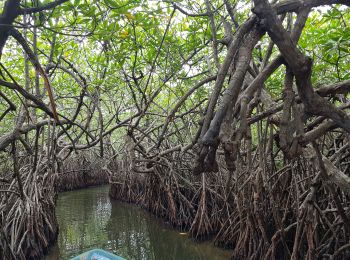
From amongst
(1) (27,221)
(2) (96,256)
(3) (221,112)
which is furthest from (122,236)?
(3) (221,112)

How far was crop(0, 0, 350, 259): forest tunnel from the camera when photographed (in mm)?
1485

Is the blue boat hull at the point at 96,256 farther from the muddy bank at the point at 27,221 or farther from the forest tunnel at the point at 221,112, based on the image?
the muddy bank at the point at 27,221

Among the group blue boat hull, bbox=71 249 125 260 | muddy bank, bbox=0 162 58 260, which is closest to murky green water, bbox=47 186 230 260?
muddy bank, bbox=0 162 58 260

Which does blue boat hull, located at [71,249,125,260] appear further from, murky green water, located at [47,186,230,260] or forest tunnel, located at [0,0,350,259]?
murky green water, located at [47,186,230,260]

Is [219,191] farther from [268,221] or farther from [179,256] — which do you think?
[268,221]

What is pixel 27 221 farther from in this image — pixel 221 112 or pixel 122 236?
pixel 221 112

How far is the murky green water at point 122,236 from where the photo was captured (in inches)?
209

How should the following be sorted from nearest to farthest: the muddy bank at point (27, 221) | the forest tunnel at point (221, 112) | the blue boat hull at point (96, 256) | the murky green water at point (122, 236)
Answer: the forest tunnel at point (221, 112) < the blue boat hull at point (96, 256) < the muddy bank at point (27, 221) < the murky green water at point (122, 236)

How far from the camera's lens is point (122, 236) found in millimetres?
6426

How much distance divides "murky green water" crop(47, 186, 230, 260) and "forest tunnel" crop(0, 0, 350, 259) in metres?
0.28

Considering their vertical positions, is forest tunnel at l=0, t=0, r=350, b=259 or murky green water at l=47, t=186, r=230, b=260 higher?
forest tunnel at l=0, t=0, r=350, b=259

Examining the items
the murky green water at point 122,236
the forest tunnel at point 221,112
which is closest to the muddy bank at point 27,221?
the forest tunnel at point 221,112

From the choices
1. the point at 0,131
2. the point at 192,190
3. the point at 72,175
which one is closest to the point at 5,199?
the point at 192,190

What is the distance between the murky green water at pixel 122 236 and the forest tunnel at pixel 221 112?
0.28 meters
